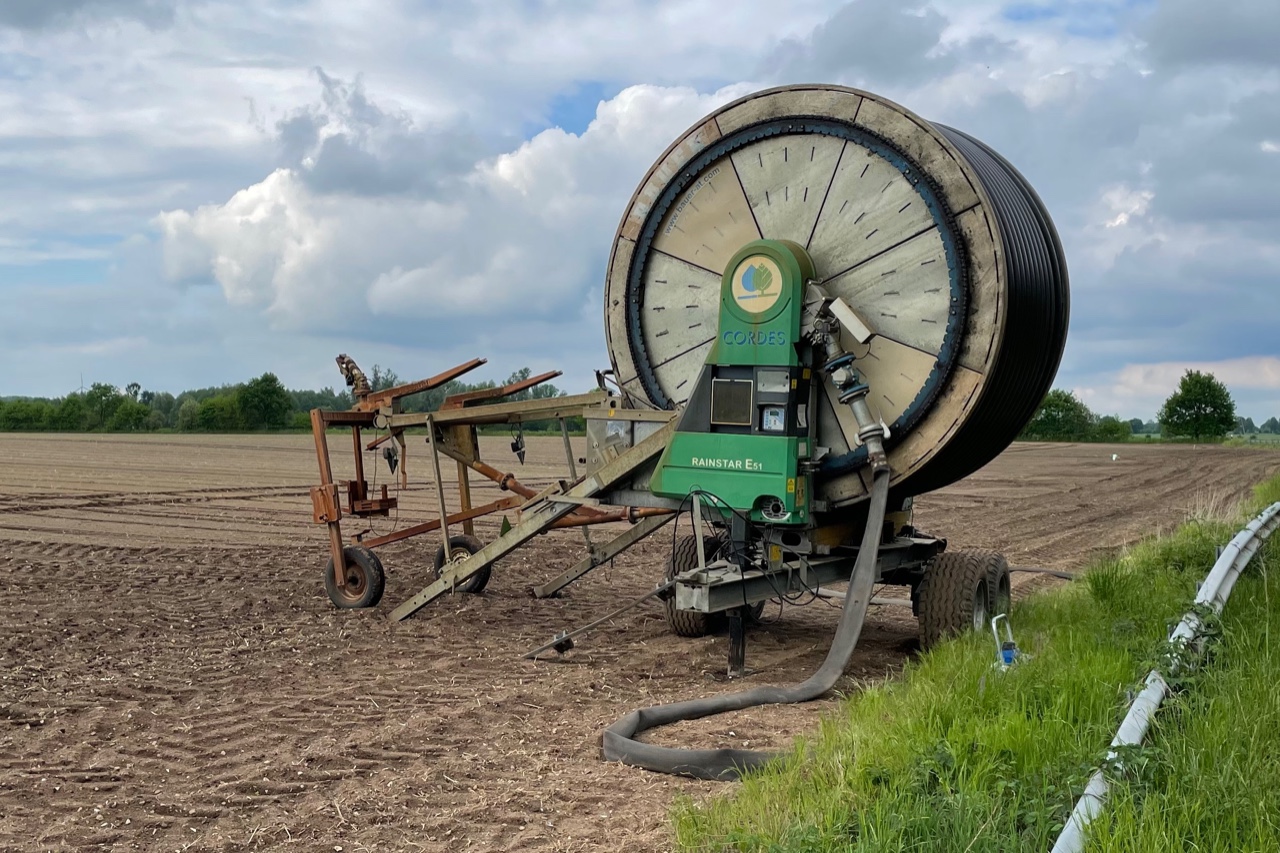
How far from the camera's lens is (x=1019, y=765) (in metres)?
4.77

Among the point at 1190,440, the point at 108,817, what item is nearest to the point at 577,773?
the point at 108,817

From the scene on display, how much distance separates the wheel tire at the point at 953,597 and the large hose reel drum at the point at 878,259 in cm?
61

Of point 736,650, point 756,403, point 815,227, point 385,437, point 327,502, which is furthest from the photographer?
point 385,437

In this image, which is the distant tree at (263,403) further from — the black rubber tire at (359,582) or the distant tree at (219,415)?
the black rubber tire at (359,582)

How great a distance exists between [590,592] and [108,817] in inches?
276

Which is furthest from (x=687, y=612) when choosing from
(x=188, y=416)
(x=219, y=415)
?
(x=188, y=416)

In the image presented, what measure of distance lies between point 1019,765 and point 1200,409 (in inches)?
3607

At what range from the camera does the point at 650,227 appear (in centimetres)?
916

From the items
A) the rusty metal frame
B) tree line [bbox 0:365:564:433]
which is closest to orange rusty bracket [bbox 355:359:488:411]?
the rusty metal frame

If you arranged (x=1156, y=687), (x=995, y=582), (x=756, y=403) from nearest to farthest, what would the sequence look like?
(x=1156, y=687)
(x=756, y=403)
(x=995, y=582)

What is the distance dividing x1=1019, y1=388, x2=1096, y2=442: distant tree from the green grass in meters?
80.6

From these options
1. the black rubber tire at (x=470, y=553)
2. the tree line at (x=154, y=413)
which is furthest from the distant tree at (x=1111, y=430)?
the black rubber tire at (x=470, y=553)

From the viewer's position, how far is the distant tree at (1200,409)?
86.5 metres

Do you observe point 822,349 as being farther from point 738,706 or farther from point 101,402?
point 101,402
